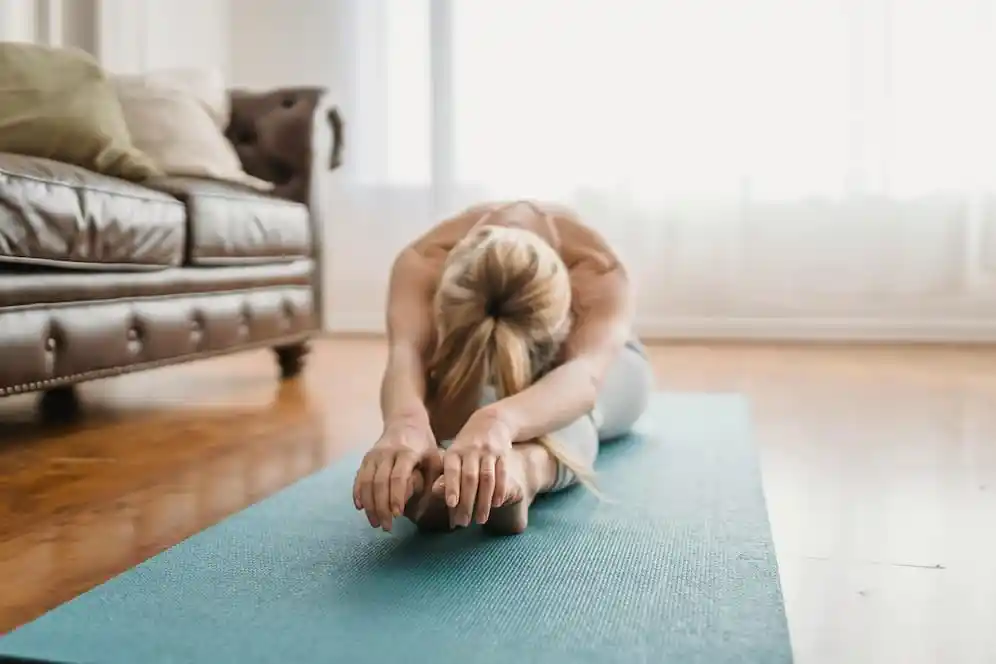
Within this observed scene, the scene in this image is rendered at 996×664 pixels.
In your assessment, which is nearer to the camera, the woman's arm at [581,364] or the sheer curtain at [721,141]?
the woman's arm at [581,364]

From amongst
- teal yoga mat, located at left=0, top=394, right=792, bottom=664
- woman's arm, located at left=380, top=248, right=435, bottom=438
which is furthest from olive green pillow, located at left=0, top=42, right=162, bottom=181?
teal yoga mat, located at left=0, top=394, right=792, bottom=664

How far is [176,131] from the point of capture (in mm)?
2408

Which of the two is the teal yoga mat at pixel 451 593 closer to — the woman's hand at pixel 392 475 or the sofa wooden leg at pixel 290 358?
the woman's hand at pixel 392 475

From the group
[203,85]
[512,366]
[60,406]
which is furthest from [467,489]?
[203,85]

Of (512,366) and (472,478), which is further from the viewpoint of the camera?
(512,366)

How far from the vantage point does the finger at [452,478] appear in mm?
909

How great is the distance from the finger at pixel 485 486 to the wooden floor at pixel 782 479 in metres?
0.28

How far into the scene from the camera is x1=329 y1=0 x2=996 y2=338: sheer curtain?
133 inches

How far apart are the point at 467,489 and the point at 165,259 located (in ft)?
4.03

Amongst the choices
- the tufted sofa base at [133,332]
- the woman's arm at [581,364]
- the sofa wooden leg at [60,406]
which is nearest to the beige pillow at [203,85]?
the tufted sofa base at [133,332]

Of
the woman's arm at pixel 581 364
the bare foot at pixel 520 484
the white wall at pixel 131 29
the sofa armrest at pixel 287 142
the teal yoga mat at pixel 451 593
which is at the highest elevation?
the white wall at pixel 131 29

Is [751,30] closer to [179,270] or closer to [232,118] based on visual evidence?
[232,118]

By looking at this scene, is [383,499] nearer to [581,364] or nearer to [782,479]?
[581,364]

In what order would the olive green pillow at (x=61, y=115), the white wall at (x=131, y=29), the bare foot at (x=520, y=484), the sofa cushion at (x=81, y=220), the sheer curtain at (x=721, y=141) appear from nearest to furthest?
the bare foot at (x=520, y=484)
the sofa cushion at (x=81, y=220)
the olive green pillow at (x=61, y=115)
the white wall at (x=131, y=29)
the sheer curtain at (x=721, y=141)
